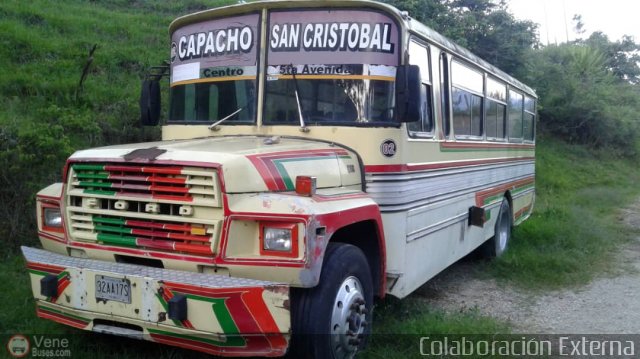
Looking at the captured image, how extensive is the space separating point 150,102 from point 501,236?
18.2ft

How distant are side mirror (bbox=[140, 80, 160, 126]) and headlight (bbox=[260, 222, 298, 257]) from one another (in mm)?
2743

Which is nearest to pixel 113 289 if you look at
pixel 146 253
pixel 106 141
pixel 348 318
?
pixel 146 253

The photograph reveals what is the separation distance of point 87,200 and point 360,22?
2450mm

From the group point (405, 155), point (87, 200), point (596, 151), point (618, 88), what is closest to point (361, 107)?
point (405, 155)

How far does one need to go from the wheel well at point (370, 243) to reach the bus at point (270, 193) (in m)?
0.01

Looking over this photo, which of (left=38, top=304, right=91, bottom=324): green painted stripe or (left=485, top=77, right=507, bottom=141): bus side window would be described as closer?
(left=38, top=304, right=91, bottom=324): green painted stripe

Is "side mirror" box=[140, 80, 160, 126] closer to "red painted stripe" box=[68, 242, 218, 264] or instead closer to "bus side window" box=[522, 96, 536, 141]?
"red painted stripe" box=[68, 242, 218, 264]

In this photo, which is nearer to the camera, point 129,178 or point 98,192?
point 129,178

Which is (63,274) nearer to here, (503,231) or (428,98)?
(428,98)

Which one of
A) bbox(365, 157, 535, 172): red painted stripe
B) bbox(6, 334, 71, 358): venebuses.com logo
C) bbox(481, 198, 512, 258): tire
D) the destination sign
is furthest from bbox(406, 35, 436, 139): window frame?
bbox(481, 198, 512, 258): tire

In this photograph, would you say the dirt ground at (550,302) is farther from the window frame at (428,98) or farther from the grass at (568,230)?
the window frame at (428,98)

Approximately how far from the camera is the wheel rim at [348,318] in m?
3.85

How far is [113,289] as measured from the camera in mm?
3584

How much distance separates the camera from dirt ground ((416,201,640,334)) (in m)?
5.80
